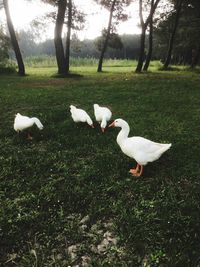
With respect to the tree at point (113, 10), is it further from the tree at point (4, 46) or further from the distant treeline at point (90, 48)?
the distant treeline at point (90, 48)

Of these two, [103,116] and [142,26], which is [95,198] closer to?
[103,116]

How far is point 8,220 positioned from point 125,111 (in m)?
6.76

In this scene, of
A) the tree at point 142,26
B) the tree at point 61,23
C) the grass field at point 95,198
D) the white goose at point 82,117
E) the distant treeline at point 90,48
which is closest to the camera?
the grass field at point 95,198

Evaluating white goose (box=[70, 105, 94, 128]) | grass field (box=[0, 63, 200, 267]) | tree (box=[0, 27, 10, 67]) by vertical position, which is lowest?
grass field (box=[0, 63, 200, 267])

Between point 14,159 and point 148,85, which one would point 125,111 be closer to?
point 14,159

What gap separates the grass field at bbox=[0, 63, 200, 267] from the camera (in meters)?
4.29

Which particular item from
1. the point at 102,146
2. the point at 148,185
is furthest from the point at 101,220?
the point at 102,146

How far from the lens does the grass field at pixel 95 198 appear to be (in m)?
4.29

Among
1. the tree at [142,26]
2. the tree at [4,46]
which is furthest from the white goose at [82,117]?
the tree at [4,46]

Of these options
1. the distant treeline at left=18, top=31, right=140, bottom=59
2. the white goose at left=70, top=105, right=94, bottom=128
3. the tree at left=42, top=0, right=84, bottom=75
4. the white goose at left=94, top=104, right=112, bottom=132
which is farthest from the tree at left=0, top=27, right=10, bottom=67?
the white goose at left=94, top=104, right=112, bottom=132

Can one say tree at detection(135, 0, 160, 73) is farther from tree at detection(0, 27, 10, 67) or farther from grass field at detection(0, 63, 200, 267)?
grass field at detection(0, 63, 200, 267)

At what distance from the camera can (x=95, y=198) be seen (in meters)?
5.44

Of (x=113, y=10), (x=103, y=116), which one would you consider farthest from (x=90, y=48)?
(x=103, y=116)

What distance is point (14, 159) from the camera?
7.04 meters
